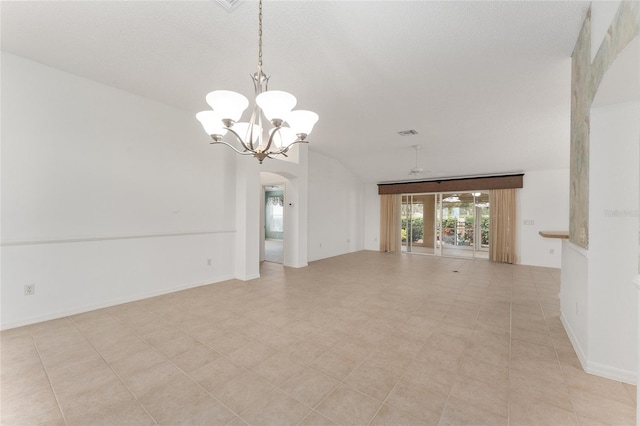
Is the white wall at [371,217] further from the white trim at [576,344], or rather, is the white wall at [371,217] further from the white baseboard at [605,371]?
the white baseboard at [605,371]

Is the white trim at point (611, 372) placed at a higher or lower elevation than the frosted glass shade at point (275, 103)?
lower

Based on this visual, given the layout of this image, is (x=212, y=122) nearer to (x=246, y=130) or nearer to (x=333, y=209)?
(x=246, y=130)

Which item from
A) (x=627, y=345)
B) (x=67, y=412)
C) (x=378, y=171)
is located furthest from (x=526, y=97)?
(x=67, y=412)

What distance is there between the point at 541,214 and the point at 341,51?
673 centimetres

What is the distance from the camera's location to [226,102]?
1.83 m

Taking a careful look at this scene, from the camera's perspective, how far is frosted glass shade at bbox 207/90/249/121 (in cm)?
182

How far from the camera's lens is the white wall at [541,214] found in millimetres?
6367

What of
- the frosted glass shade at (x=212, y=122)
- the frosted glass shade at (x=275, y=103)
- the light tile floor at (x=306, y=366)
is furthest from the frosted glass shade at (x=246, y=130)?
the light tile floor at (x=306, y=366)

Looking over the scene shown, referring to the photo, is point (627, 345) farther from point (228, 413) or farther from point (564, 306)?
point (228, 413)

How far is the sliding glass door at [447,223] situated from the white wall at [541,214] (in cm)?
104

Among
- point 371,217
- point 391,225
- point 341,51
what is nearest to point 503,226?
point 391,225

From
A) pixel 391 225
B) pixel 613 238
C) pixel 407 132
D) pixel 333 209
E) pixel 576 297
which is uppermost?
pixel 407 132

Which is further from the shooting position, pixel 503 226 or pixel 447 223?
pixel 447 223

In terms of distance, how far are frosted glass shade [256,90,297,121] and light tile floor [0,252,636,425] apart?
6.23 ft
